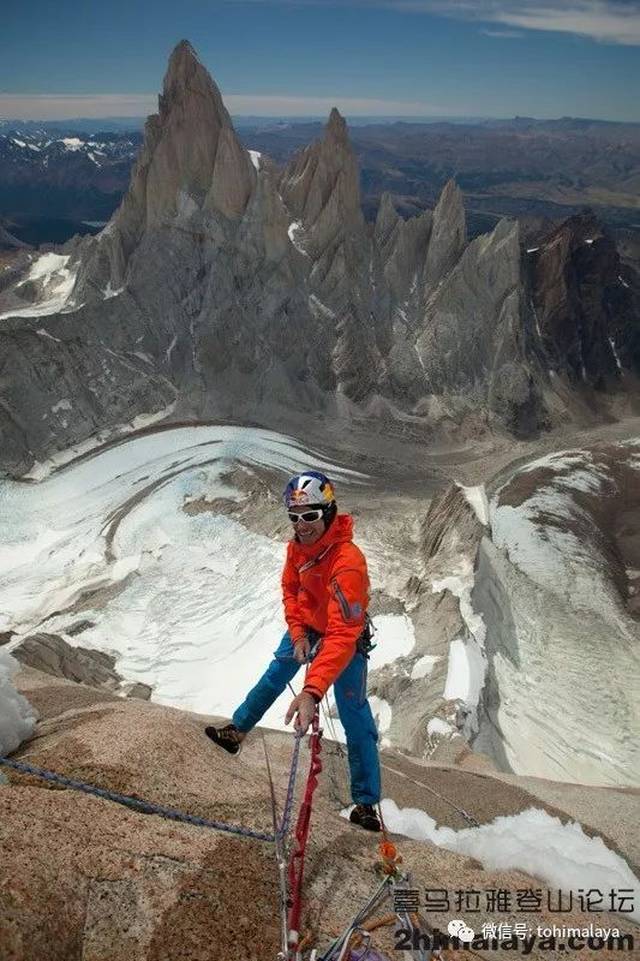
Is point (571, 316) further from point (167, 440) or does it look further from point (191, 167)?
point (167, 440)

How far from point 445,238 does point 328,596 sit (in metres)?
60.0

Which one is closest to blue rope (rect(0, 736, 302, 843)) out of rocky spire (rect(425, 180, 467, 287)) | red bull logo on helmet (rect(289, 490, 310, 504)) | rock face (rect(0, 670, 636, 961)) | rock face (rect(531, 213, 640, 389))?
rock face (rect(0, 670, 636, 961))

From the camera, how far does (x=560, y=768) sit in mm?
19828

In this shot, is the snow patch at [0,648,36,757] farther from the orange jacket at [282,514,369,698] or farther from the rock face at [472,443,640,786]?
the rock face at [472,443,640,786]

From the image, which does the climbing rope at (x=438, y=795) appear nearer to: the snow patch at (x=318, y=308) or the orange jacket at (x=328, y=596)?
the orange jacket at (x=328, y=596)

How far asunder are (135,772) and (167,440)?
127ft

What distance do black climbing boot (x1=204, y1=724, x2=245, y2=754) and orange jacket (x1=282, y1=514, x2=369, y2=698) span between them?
142 cm

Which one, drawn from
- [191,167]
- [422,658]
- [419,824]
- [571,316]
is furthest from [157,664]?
[571,316]

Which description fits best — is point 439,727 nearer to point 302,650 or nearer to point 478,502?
point 302,650

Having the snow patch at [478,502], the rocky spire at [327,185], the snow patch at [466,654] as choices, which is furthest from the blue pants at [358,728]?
the rocky spire at [327,185]

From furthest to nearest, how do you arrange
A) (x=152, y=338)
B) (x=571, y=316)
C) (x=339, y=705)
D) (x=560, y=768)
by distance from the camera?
(x=571, y=316), (x=152, y=338), (x=560, y=768), (x=339, y=705)

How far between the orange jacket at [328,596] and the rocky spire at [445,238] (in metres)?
57.6

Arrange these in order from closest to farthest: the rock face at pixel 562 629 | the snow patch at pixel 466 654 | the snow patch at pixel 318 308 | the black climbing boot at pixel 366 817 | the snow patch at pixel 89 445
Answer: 1. the black climbing boot at pixel 366 817
2. the snow patch at pixel 466 654
3. the rock face at pixel 562 629
4. the snow patch at pixel 89 445
5. the snow patch at pixel 318 308

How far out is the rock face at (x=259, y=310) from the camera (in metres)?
43.8
